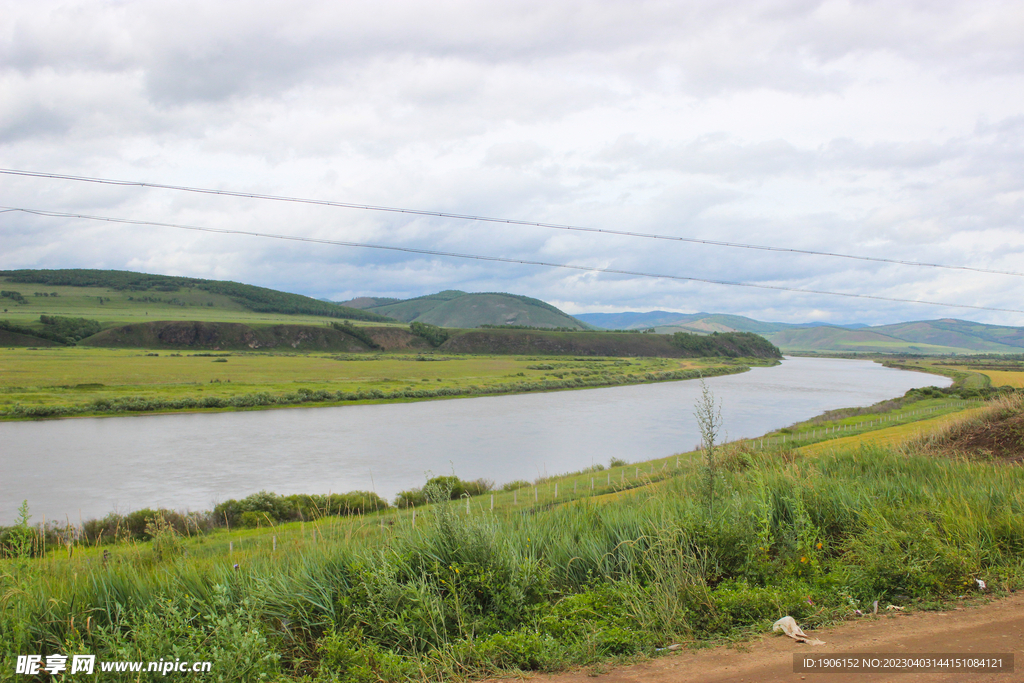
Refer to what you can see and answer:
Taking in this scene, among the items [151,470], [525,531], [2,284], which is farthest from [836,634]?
[2,284]

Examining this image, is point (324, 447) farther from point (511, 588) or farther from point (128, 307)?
point (128, 307)

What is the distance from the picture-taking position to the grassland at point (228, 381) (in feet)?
150

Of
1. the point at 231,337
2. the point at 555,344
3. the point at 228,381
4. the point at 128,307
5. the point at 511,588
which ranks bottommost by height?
the point at 228,381

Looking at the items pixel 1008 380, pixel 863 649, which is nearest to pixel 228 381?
pixel 863 649

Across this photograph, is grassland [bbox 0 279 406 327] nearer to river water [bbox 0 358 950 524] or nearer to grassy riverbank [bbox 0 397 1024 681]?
river water [bbox 0 358 950 524]

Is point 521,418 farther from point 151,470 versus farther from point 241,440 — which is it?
point 151,470

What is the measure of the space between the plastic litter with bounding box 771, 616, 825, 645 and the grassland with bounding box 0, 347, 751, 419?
48271 mm

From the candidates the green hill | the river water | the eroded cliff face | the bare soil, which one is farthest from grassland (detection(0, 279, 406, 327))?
the bare soil

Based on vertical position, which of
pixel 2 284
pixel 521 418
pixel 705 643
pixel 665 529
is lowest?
pixel 521 418

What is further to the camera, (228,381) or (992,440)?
(228,381)

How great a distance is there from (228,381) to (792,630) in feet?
205

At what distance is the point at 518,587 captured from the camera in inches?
222

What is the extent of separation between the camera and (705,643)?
16.0ft

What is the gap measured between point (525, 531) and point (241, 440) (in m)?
30.8
